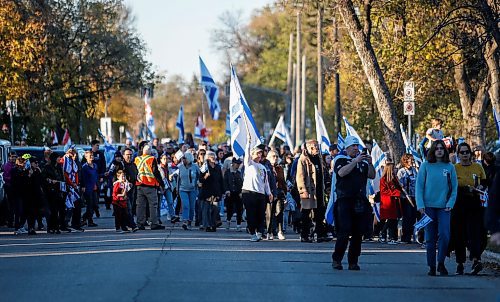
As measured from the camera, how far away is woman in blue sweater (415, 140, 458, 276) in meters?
15.3

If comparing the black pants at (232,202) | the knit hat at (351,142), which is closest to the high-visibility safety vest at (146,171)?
the black pants at (232,202)

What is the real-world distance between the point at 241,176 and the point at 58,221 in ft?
15.6

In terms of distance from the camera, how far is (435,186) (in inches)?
602

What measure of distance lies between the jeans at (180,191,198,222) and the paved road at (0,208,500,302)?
3.94m

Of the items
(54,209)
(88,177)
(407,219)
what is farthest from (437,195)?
(88,177)

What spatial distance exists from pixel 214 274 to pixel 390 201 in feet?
24.4

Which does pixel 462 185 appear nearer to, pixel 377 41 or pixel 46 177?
pixel 46 177

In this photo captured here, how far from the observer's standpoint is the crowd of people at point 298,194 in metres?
15.7

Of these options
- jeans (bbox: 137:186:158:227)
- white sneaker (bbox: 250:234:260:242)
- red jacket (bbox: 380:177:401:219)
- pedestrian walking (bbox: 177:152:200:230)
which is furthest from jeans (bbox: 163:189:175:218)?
red jacket (bbox: 380:177:401:219)

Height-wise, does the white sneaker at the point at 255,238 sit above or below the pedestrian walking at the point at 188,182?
below

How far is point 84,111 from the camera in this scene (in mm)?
55844

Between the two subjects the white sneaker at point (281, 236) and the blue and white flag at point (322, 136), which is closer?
the white sneaker at point (281, 236)

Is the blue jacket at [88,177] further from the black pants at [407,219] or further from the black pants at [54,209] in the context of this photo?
the black pants at [407,219]

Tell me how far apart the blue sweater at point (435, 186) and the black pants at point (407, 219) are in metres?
6.23
